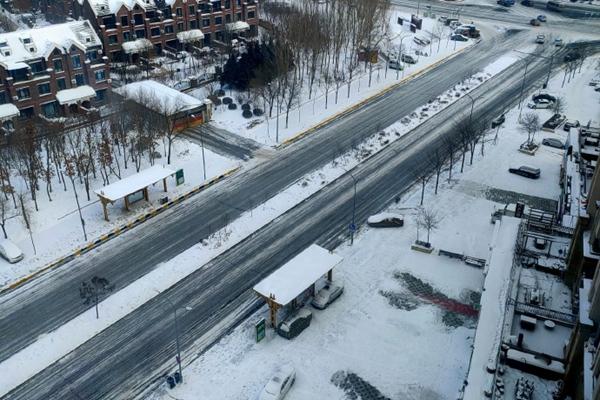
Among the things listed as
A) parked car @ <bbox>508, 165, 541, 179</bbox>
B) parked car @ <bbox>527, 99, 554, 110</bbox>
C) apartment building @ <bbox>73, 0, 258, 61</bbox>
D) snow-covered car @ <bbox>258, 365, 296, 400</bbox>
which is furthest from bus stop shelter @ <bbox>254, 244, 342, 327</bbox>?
apartment building @ <bbox>73, 0, 258, 61</bbox>

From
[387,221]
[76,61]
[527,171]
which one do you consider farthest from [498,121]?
[76,61]

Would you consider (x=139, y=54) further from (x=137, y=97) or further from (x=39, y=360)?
(x=39, y=360)

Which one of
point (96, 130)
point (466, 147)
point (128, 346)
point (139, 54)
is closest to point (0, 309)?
point (128, 346)

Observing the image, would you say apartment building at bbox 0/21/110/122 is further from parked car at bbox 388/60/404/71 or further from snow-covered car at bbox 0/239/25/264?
parked car at bbox 388/60/404/71

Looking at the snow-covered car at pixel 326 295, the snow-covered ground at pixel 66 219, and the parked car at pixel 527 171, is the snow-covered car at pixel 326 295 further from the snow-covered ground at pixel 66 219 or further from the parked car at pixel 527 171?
the parked car at pixel 527 171

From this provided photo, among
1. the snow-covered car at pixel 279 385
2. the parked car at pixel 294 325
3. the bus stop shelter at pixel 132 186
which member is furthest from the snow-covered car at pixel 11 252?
the snow-covered car at pixel 279 385
